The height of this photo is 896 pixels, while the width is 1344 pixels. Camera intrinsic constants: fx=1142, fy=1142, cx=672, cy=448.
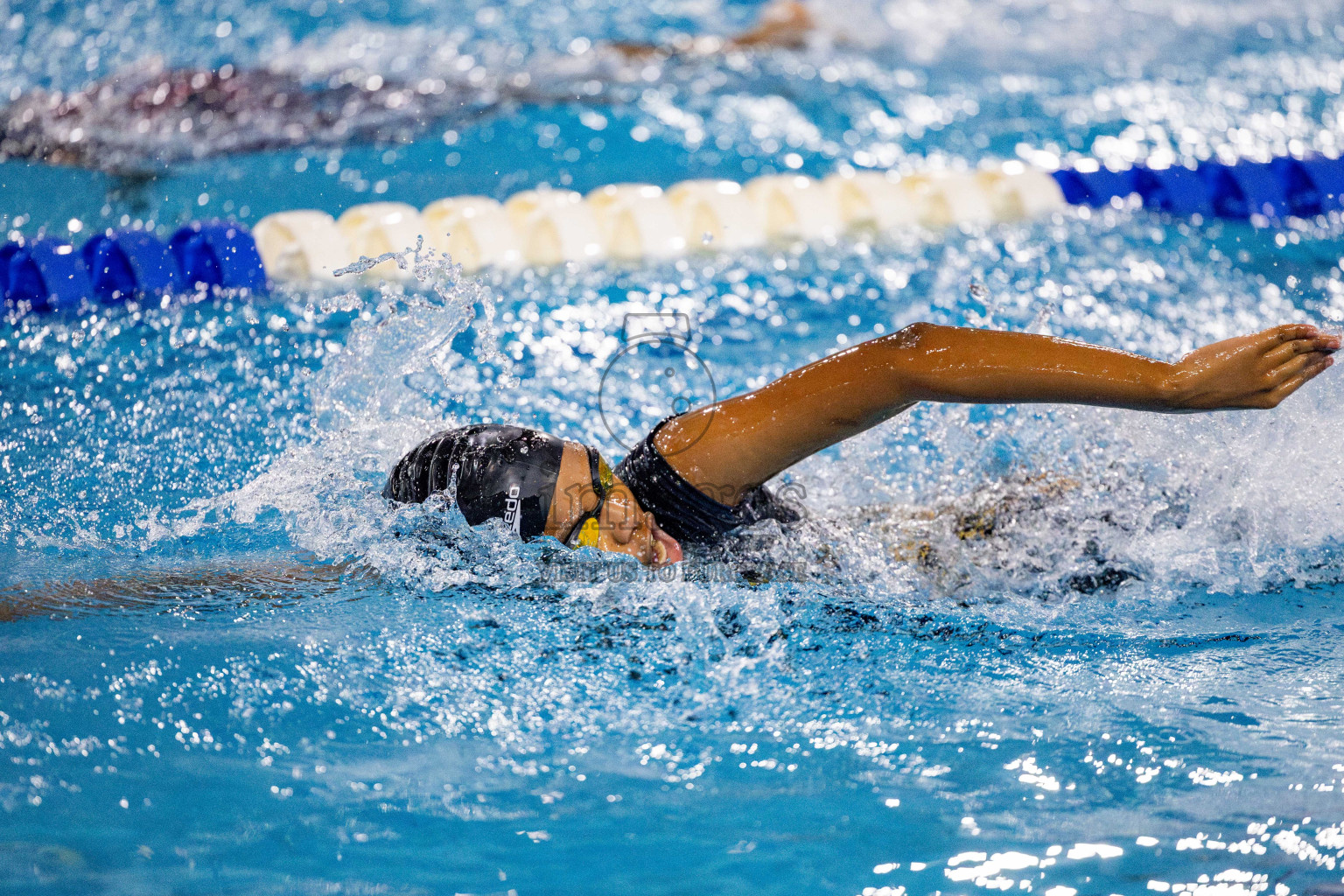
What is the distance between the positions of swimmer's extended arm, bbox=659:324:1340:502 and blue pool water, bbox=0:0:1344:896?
41 cm

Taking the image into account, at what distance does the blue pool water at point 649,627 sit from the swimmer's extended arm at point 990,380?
0.41 meters

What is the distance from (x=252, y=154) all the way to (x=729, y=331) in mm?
2432

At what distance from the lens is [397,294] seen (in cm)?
394

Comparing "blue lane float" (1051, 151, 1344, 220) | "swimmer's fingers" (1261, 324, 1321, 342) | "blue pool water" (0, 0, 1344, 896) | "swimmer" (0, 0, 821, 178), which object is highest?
"swimmer" (0, 0, 821, 178)

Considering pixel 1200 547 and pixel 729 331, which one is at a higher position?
pixel 729 331

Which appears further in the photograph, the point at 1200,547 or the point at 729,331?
the point at 729,331

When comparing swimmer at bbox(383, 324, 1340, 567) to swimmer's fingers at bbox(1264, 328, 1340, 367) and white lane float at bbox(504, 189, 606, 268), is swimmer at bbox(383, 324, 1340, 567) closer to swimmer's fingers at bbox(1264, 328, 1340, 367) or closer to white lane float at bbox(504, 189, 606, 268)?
swimmer's fingers at bbox(1264, 328, 1340, 367)

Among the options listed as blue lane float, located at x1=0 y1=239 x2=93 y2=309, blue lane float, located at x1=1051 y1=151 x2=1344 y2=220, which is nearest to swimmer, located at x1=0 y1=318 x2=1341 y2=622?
blue lane float, located at x1=0 y1=239 x2=93 y2=309

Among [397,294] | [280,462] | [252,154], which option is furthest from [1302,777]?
[252,154]

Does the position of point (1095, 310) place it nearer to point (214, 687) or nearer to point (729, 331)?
point (729, 331)

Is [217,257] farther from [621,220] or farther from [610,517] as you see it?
[610,517]

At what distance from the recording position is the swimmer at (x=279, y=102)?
486 cm

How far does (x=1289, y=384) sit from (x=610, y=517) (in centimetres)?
121

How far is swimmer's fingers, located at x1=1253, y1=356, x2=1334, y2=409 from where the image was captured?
5.88 feet
